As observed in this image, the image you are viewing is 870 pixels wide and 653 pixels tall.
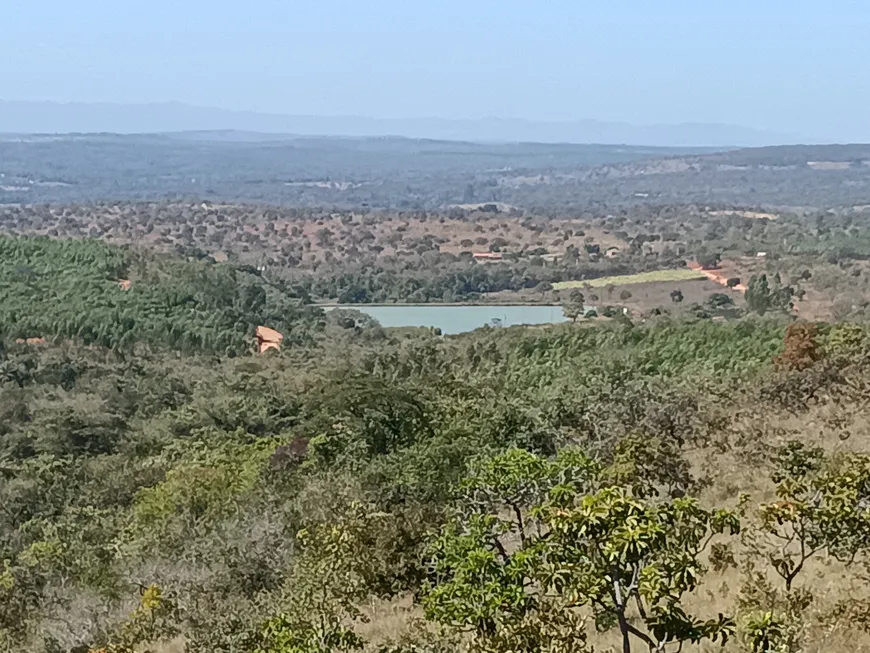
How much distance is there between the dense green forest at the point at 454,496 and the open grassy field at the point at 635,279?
2808 centimetres

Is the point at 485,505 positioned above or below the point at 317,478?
above

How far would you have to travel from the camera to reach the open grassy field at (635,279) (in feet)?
205

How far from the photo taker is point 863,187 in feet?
455

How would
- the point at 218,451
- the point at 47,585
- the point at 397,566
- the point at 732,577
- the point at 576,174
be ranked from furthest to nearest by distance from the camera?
the point at 576,174 → the point at 218,451 → the point at 47,585 → the point at 397,566 → the point at 732,577

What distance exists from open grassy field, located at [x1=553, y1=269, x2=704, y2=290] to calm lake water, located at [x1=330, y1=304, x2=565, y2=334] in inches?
269

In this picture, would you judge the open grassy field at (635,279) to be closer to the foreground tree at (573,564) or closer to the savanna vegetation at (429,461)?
the savanna vegetation at (429,461)

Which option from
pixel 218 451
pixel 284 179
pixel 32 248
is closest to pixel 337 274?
pixel 32 248

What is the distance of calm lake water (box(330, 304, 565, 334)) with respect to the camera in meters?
51.4

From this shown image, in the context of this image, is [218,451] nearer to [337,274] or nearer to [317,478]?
[317,478]

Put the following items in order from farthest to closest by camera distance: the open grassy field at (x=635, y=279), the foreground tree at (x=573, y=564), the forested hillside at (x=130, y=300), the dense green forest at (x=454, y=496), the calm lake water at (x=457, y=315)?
1. the open grassy field at (x=635, y=279)
2. the calm lake water at (x=457, y=315)
3. the forested hillside at (x=130, y=300)
4. the dense green forest at (x=454, y=496)
5. the foreground tree at (x=573, y=564)

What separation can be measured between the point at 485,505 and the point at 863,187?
142959 mm

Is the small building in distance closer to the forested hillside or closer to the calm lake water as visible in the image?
the forested hillside

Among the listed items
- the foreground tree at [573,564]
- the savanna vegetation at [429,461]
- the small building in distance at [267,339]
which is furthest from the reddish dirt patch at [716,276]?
the foreground tree at [573,564]

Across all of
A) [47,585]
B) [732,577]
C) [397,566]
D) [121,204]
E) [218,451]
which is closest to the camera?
[732,577]
